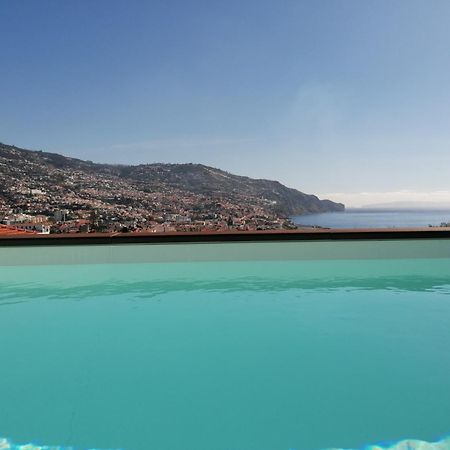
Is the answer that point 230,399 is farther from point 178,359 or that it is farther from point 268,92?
point 268,92

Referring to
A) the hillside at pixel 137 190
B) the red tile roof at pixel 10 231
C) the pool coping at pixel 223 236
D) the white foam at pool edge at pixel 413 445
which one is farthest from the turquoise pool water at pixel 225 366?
the hillside at pixel 137 190

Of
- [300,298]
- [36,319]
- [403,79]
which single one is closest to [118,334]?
[36,319]

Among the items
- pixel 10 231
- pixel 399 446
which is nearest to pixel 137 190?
pixel 10 231

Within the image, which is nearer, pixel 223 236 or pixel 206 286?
pixel 206 286

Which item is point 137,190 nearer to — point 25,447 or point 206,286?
point 206,286

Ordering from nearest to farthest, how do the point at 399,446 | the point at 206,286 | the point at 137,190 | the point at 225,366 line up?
the point at 399,446
the point at 225,366
the point at 206,286
the point at 137,190

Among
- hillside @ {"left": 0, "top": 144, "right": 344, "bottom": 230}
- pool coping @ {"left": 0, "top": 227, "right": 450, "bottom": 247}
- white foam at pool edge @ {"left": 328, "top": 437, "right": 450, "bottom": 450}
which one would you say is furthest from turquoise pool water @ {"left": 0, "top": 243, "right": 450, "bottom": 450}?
hillside @ {"left": 0, "top": 144, "right": 344, "bottom": 230}

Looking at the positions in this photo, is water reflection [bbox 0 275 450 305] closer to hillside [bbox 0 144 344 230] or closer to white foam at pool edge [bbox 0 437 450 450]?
white foam at pool edge [bbox 0 437 450 450]
